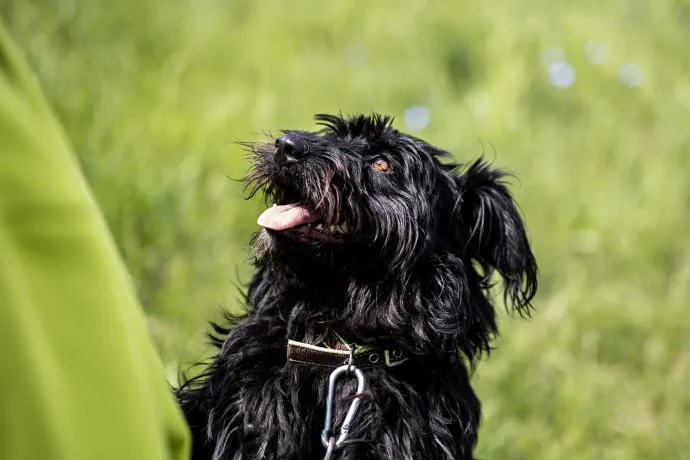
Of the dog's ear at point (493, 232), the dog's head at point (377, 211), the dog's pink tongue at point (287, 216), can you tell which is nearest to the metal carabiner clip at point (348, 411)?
the dog's head at point (377, 211)

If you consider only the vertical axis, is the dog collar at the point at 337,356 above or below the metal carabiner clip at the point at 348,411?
above

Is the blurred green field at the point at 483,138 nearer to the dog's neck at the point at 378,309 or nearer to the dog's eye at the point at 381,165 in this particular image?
the dog's neck at the point at 378,309

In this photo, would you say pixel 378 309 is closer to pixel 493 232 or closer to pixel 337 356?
pixel 337 356

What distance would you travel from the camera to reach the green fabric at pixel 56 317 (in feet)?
3.44

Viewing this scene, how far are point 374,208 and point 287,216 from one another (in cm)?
27

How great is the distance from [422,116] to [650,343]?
2026 millimetres

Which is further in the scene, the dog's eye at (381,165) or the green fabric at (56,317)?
the dog's eye at (381,165)

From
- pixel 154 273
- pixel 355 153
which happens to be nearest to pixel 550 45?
pixel 154 273

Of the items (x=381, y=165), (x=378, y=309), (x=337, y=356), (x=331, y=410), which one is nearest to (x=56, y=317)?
(x=331, y=410)

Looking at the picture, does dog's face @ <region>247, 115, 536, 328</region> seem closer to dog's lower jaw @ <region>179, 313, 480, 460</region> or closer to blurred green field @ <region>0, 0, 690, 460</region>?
dog's lower jaw @ <region>179, 313, 480, 460</region>

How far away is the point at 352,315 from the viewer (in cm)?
243

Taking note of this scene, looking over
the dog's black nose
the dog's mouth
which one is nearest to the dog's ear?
the dog's mouth

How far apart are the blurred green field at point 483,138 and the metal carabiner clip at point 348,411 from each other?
1.02 metres

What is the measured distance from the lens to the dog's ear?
2650 mm
